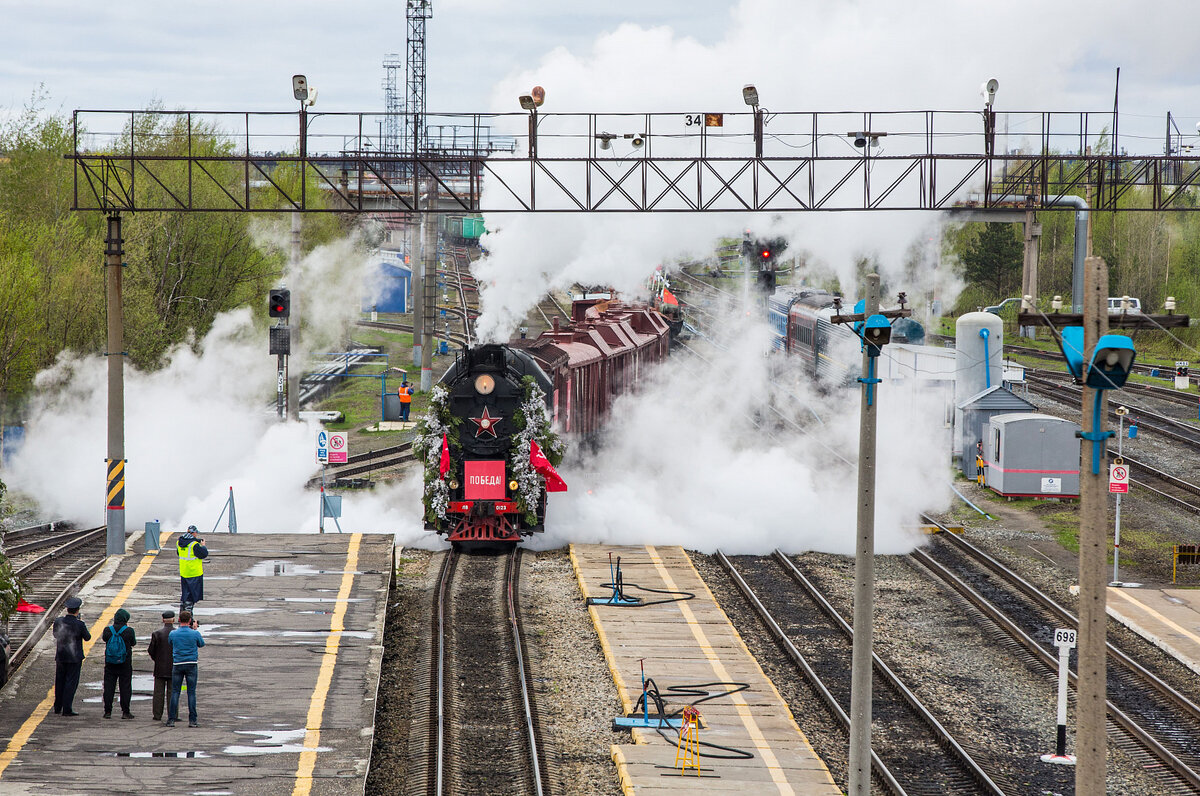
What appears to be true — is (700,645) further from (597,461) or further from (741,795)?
(597,461)

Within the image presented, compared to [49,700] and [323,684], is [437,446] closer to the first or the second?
[323,684]

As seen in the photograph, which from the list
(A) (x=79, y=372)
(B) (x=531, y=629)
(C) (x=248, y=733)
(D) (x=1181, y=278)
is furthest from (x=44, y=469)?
(D) (x=1181, y=278)

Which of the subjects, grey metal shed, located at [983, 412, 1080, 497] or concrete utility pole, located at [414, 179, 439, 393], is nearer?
grey metal shed, located at [983, 412, 1080, 497]

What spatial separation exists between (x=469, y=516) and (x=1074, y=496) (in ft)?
51.4

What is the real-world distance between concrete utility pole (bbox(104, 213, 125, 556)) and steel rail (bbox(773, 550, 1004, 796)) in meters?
11.6

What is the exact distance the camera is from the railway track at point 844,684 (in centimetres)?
1317

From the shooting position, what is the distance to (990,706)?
51.1 ft

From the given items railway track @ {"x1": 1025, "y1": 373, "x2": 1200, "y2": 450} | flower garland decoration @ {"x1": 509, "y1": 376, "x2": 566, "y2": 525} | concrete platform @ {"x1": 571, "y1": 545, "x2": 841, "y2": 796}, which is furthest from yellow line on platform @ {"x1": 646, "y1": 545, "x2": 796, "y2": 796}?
railway track @ {"x1": 1025, "y1": 373, "x2": 1200, "y2": 450}

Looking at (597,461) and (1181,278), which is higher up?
(1181,278)

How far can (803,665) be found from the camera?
16766mm

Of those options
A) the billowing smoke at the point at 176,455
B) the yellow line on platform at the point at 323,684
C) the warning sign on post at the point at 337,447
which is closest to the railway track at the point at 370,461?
the billowing smoke at the point at 176,455

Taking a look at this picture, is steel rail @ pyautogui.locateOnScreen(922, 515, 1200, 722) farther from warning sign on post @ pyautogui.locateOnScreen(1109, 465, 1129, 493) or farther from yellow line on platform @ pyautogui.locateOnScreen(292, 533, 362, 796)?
yellow line on platform @ pyautogui.locateOnScreen(292, 533, 362, 796)

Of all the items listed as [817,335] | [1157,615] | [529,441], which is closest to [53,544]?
[529,441]

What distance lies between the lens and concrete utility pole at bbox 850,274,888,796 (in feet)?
35.5
